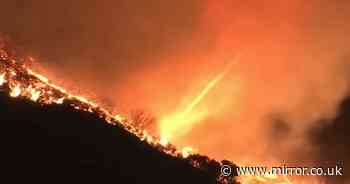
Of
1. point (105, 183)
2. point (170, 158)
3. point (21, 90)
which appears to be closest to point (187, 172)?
point (170, 158)

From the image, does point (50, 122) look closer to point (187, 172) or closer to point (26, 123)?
point (26, 123)

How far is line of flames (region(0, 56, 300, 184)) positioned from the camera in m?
63.9

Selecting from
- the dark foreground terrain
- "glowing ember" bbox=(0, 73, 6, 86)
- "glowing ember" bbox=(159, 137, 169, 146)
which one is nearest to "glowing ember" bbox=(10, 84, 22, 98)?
the dark foreground terrain

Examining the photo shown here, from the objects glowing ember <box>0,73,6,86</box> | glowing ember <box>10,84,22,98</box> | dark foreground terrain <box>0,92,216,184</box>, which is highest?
glowing ember <box>0,73,6,86</box>

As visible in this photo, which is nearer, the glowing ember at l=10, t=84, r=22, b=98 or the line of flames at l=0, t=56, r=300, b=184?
the glowing ember at l=10, t=84, r=22, b=98

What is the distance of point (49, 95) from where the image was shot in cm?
6694

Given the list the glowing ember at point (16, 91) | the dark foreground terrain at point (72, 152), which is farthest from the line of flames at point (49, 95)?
the dark foreground terrain at point (72, 152)

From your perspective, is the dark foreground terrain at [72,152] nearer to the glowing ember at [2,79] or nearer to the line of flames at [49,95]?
the line of flames at [49,95]

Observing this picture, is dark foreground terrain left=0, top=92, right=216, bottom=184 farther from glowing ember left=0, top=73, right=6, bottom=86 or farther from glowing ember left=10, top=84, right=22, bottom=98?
glowing ember left=0, top=73, right=6, bottom=86

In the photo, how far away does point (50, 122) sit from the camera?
57.7m

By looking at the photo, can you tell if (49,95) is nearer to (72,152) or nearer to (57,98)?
(57,98)

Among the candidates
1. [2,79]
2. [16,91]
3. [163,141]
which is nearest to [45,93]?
[2,79]

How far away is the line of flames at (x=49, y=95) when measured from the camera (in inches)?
2515

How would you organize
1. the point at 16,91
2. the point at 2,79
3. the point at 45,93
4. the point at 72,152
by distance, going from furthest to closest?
1. the point at 45,93
2. the point at 2,79
3. the point at 16,91
4. the point at 72,152
